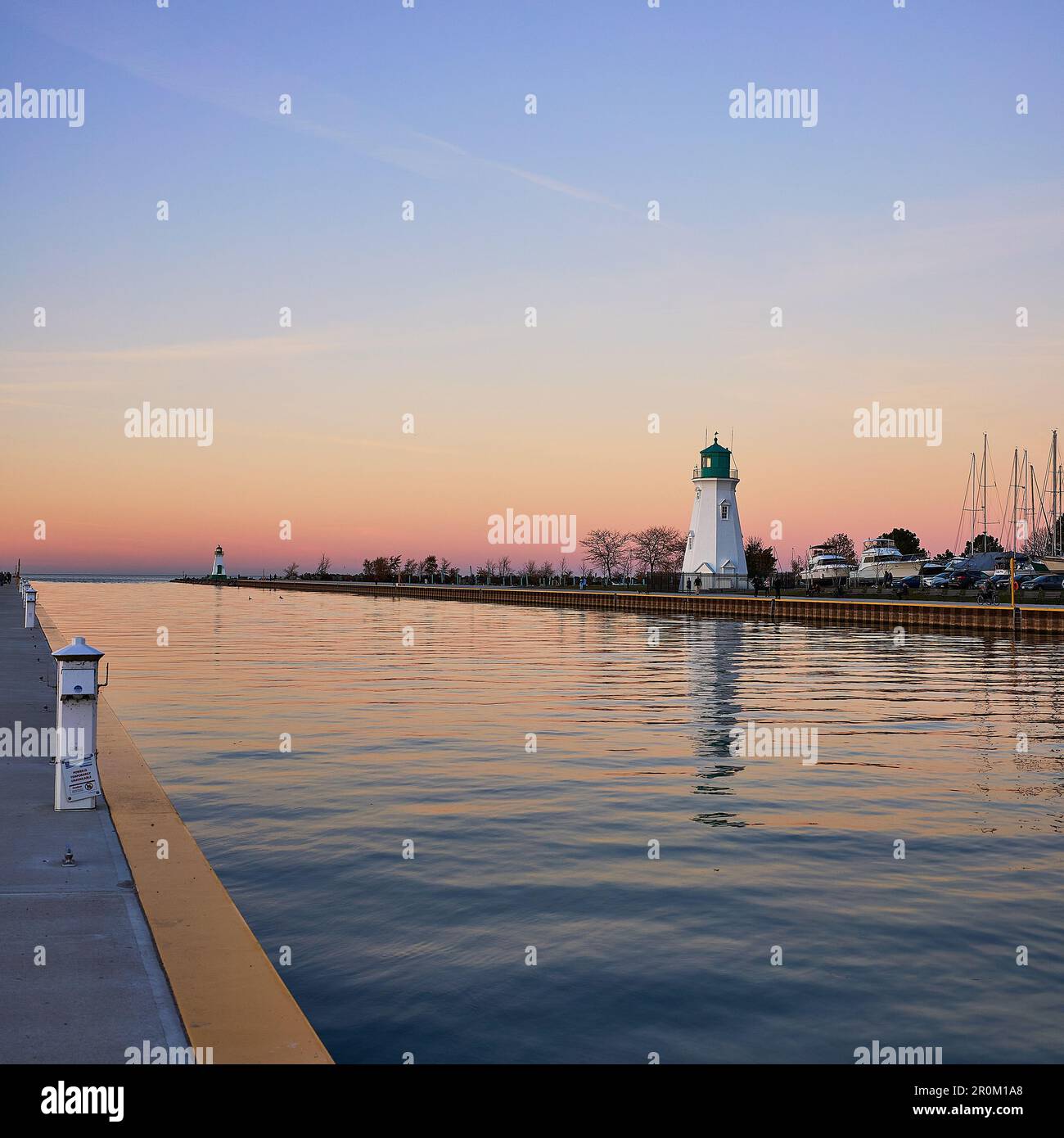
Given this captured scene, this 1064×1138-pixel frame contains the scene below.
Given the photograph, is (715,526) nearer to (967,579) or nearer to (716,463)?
(716,463)

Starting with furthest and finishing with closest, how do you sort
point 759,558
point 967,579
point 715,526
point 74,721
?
1. point 759,558
2. point 715,526
3. point 967,579
4. point 74,721

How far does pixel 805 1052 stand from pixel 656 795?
680 centimetres

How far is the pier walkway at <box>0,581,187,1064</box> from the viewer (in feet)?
16.1

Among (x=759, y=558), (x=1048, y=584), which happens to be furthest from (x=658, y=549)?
(x=1048, y=584)

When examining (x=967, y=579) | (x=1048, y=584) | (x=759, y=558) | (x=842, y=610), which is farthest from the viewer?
(x=759, y=558)

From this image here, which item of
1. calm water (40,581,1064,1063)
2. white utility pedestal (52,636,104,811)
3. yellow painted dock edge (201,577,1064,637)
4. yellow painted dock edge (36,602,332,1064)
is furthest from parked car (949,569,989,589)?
yellow painted dock edge (36,602,332,1064)

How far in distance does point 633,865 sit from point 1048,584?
64.7 metres

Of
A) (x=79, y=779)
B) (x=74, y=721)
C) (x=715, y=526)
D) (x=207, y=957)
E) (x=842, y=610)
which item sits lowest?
(x=842, y=610)

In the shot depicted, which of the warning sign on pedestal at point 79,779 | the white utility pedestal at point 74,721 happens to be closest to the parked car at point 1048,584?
the warning sign on pedestal at point 79,779

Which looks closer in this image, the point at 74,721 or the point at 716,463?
the point at 74,721

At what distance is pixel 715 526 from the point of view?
290 ft

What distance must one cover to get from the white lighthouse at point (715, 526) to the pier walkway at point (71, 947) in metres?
80.7

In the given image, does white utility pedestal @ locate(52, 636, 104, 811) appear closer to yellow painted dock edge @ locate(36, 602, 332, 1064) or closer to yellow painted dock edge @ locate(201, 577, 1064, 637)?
yellow painted dock edge @ locate(36, 602, 332, 1064)

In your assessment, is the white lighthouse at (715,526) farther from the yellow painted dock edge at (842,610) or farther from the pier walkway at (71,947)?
the pier walkway at (71,947)
